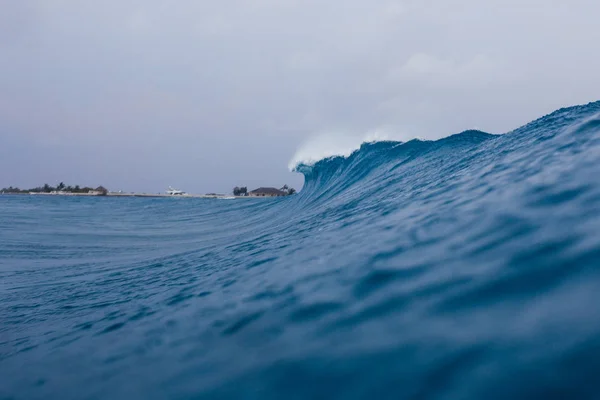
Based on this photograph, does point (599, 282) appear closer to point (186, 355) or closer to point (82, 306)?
point (186, 355)

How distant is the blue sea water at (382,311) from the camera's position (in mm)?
1751

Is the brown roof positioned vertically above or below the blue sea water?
above

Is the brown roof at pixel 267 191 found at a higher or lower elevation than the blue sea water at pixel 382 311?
higher

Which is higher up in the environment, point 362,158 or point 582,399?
point 362,158

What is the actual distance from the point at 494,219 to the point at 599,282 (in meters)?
1.36

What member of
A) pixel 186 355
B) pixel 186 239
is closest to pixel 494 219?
pixel 186 355

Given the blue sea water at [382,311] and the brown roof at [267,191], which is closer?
the blue sea water at [382,311]

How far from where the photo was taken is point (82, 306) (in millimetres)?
4520

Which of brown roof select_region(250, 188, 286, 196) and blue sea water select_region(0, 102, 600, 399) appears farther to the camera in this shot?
brown roof select_region(250, 188, 286, 196)

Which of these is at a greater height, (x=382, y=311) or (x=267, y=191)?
(x=267, y=191)

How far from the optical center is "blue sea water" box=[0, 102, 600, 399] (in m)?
1.75

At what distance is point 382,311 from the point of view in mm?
A: 2396

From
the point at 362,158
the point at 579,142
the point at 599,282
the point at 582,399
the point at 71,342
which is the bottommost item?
the point at 582,399

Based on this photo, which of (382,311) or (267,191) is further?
(267,191)
